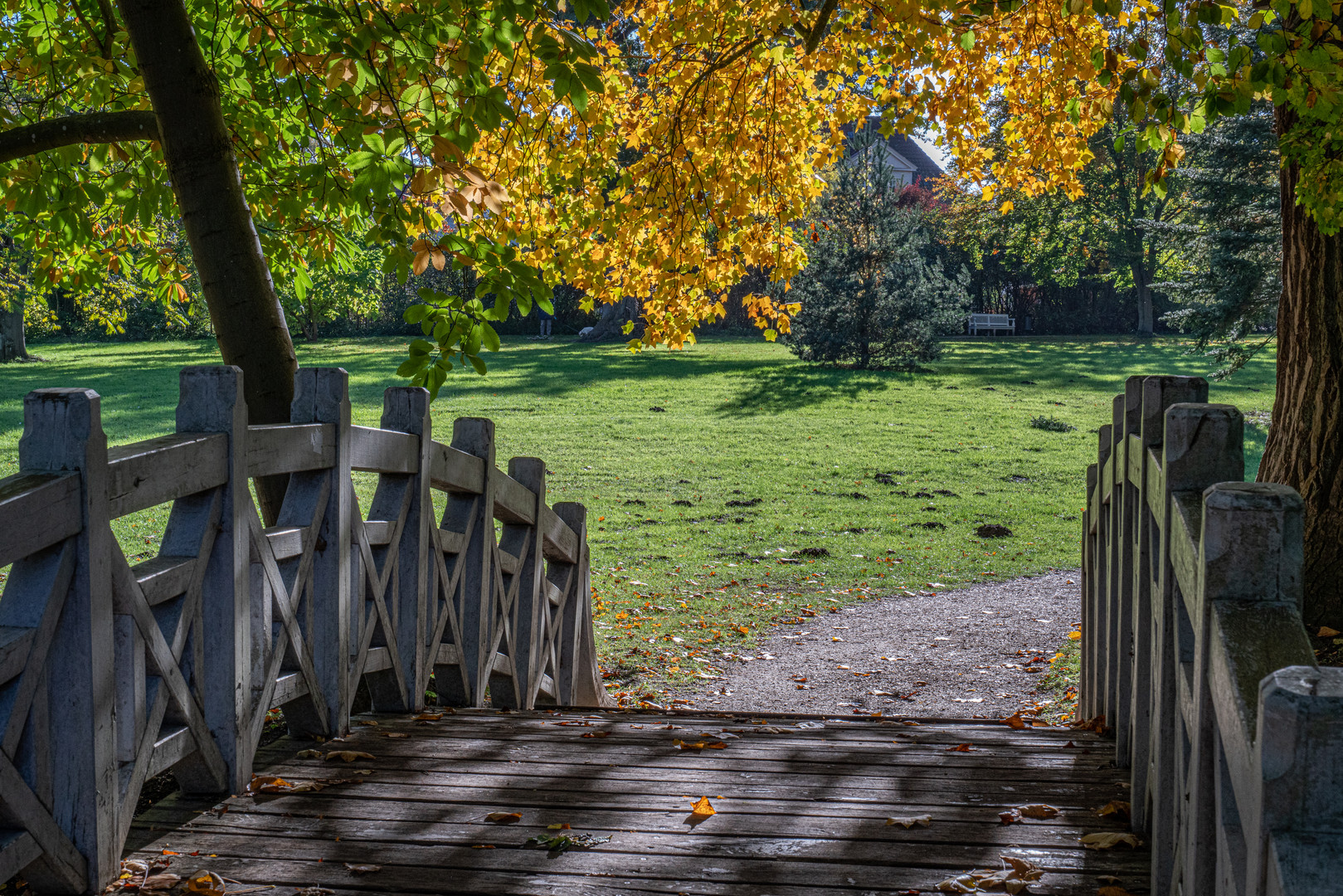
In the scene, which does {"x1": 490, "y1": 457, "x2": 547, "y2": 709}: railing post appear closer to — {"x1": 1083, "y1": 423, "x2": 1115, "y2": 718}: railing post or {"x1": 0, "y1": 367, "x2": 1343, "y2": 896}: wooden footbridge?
{"x1": 0, "y1": 367, "x2": 1343, "y2": 896}: wooden footbridge

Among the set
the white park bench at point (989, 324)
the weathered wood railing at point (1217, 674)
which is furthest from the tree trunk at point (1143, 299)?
the weathered wood railing at point (1217, 674)

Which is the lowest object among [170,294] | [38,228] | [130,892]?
[130,892]

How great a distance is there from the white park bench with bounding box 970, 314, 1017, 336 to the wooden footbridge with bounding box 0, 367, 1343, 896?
Result: 124 feet

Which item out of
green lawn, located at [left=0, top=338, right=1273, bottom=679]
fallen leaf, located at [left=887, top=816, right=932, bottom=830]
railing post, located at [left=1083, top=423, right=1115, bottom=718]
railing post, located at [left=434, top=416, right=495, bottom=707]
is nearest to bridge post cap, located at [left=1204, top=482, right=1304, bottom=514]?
fallen leaf, located at [left=887, top=816, right=932, bottom=830]

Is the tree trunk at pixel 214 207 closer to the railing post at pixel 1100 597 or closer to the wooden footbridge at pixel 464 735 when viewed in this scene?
the wooden footbridge at pixel 464 735

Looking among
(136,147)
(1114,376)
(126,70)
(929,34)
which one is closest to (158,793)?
(126,70)

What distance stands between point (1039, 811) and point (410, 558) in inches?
105

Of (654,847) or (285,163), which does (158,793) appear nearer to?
(654,847)

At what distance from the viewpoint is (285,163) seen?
25.7 feet

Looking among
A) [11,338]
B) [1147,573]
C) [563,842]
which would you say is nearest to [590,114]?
[1147,573]

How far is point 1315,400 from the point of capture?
19.5 feet

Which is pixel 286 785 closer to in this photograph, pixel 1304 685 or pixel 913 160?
pixel 1304 685

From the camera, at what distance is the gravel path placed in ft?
24.7

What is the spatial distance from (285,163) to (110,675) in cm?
612
